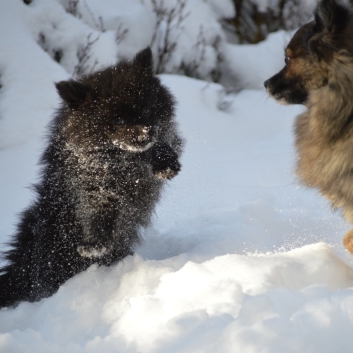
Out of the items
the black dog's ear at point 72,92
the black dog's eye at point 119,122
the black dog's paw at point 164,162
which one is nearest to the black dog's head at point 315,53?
the black dog's paw at point 164,162

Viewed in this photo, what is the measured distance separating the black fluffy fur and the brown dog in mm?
796

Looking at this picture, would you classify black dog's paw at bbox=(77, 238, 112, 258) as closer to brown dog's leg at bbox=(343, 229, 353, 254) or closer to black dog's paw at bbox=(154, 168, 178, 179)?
black dog's paw at bbox=(154, 168, 178, 179)

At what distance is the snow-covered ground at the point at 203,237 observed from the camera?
1.78 meters

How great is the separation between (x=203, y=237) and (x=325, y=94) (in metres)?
1.50

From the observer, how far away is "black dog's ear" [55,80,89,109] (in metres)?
2.92

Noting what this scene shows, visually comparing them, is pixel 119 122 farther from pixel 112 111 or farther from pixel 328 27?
pixel 328 27

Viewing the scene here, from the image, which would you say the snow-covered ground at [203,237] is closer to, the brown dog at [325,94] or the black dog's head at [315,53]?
the brown dog at [325,94]

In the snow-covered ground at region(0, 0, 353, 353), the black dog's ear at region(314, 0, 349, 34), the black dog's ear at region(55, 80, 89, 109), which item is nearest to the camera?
the snow-covered ground at region(0, 0, 353, 353)

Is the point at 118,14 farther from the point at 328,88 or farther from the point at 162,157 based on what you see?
the point at 328,88

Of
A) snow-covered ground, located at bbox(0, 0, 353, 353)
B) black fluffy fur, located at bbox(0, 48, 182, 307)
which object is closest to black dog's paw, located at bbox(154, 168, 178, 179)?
black fluffy fur, located at bbox(0, 48, 182, 307)

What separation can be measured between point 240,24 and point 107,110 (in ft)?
19.5

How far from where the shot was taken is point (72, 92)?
2959mm

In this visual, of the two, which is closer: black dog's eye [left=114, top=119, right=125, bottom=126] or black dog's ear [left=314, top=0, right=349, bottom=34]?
black dog's ear [left=314, top=0, right=349, bottom=34]

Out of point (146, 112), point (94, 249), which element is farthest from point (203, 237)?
point (146, 112)
